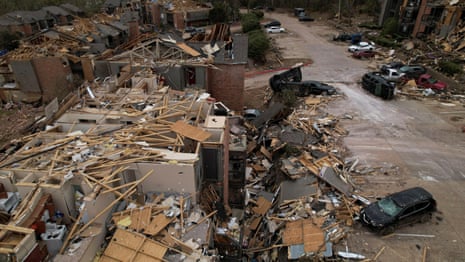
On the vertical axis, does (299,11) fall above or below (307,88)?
above

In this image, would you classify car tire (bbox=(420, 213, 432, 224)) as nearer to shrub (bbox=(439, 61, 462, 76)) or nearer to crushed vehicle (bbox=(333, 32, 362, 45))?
shrub (bbox=(439, 61, 462, 76))

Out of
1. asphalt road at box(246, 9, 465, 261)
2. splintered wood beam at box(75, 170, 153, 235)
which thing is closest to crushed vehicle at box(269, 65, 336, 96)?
asphalt road at box(246, 9, 465, 261)

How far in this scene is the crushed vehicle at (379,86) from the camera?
94.3 feet

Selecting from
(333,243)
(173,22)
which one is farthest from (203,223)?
(173,22)

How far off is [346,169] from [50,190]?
16.7m

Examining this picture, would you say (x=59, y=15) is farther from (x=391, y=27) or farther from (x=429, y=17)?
(x=429, y=17)

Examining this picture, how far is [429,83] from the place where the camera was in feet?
102

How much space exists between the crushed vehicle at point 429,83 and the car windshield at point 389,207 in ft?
72.1

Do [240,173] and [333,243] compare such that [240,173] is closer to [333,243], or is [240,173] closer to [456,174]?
[333,243]

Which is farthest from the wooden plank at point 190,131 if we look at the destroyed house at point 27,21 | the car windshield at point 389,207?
the destroyed house at point 27,21

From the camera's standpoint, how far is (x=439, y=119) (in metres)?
25.4

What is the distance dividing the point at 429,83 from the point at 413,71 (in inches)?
116

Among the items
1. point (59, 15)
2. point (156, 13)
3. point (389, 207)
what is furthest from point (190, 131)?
point (59, 15)

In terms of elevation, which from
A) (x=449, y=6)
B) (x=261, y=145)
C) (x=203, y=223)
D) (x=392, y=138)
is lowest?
(x=261, y=145)
